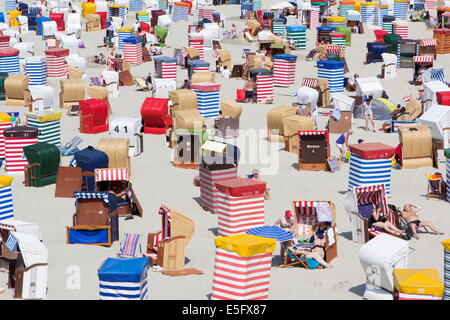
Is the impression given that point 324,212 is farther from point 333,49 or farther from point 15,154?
point 333,49

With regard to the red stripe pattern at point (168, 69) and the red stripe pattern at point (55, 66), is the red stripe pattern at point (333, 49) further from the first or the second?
the red stripe pattern at point (55, 66)

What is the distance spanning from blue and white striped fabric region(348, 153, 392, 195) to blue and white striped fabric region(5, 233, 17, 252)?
9.99 metres

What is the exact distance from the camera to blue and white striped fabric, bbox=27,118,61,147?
31.1 meters

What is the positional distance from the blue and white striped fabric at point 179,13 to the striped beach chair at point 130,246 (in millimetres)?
45892

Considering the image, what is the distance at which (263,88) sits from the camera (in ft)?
129

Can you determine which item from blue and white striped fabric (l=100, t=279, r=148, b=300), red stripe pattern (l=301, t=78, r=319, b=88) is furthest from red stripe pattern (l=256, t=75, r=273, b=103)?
blue and white striped fabric (l=100, t=279, r=148, b=300)

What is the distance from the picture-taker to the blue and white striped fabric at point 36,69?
1690 inches

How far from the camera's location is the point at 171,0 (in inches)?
2751

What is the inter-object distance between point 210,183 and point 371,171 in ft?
14.3

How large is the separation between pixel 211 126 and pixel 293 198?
9616 millimetres

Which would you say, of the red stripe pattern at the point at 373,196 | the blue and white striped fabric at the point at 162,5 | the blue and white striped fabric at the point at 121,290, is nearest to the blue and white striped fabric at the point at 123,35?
the blue and white striped fabric at the point at 162,5

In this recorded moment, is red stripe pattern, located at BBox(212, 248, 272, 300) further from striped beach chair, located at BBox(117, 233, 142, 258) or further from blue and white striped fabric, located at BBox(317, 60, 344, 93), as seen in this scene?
blue and white striped fabric, located at BBox(317, 60, 344, 93)

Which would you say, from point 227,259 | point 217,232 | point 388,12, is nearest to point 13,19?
point 388,12
